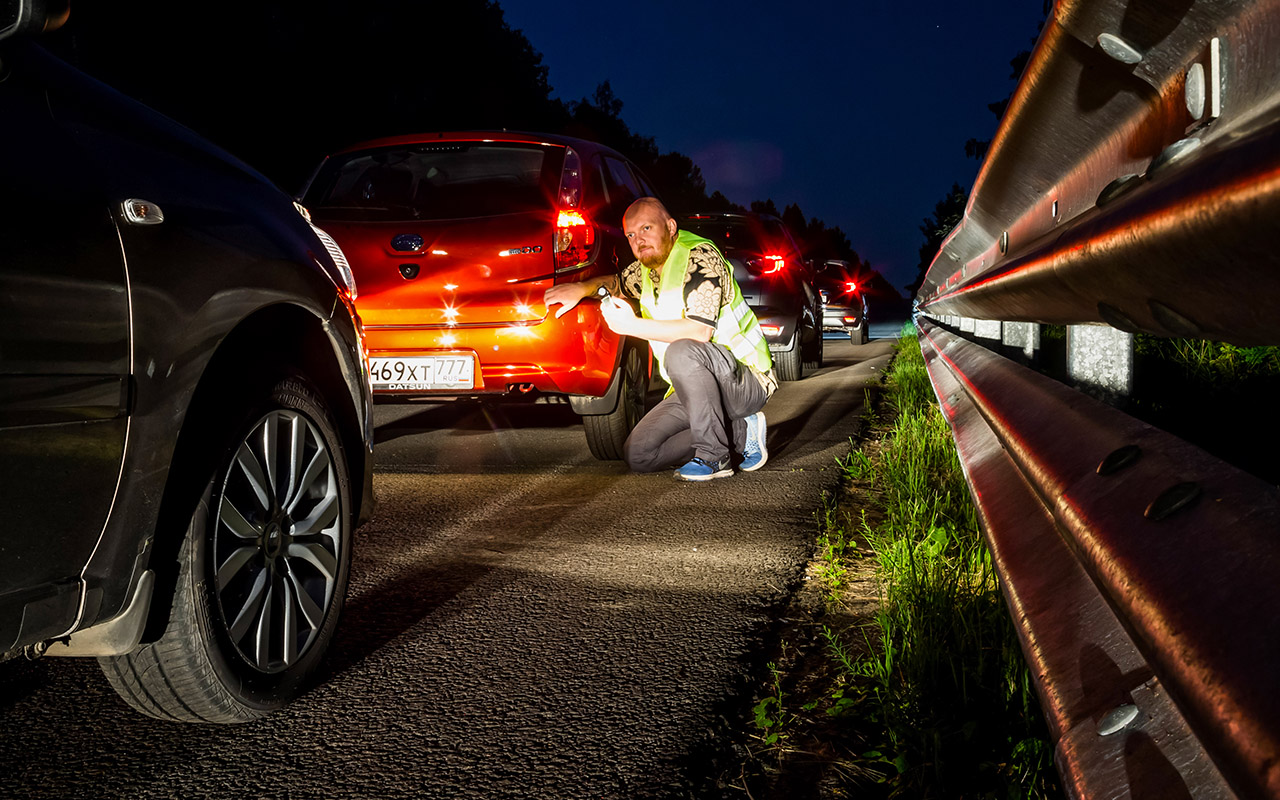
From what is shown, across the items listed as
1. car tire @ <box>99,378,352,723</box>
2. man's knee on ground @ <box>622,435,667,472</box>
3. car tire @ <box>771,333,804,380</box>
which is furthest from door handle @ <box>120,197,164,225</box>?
car tire @ <box>771,333,804,380</box>

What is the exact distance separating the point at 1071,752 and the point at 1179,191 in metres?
0.54

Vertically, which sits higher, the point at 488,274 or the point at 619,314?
the point at 488,274

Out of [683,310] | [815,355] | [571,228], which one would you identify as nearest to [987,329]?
[683,310]

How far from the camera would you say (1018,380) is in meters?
2.26

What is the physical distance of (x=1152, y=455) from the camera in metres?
1.18

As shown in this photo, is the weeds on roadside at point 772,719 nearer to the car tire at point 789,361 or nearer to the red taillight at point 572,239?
the red taillight at point 572,239

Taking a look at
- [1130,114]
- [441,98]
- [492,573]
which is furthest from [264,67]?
[1130,114]

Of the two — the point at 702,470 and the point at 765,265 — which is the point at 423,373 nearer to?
the point at 702,470

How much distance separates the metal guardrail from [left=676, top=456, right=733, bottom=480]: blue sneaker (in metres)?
3.33

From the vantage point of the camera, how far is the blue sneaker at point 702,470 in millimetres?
5320

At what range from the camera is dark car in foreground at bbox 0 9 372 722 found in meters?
1.84

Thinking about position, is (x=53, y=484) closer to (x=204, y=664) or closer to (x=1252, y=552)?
(x=204, y=664)

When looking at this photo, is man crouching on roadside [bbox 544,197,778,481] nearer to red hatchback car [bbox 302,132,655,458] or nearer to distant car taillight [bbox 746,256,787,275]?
red hatchback car [bbox 302,132,655,458]

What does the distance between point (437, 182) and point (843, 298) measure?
537 inches
